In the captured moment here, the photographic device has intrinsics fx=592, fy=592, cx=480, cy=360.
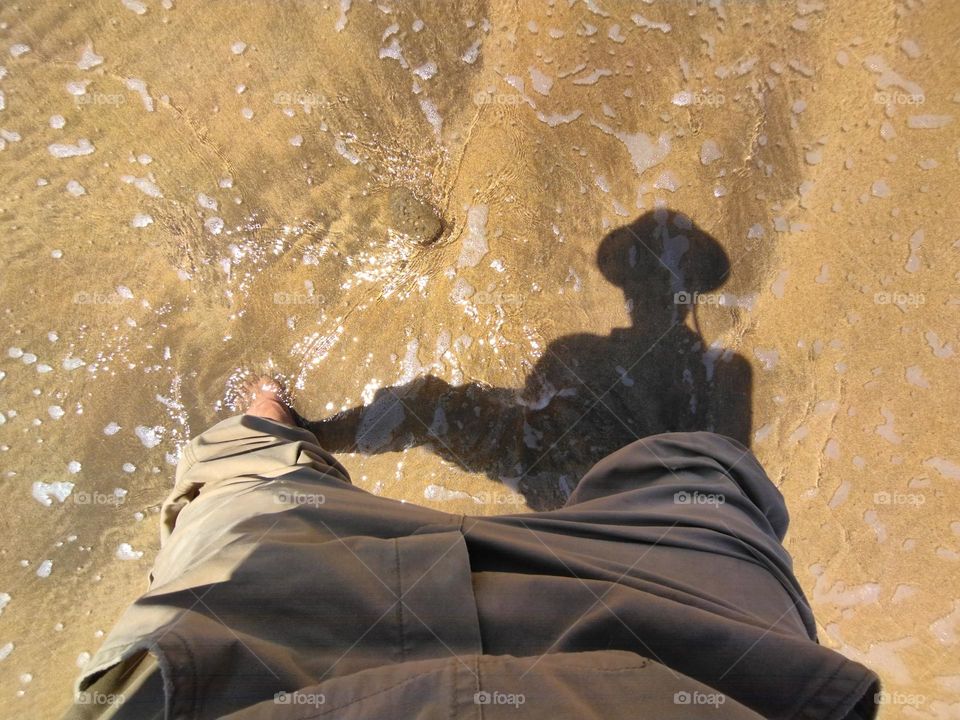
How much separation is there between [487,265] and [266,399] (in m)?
0.87

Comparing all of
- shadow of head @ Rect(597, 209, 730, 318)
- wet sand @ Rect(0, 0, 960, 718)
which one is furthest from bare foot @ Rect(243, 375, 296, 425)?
shadow of head @ Rect(597, 209, 730, 318)

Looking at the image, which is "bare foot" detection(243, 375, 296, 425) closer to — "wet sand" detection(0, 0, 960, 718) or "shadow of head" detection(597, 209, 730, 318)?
"wet sand" detection(0, 0, 960, 718)

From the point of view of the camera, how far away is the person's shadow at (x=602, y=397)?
198 centimetres

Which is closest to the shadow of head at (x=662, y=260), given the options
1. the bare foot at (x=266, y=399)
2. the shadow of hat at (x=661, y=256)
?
the shadow of hat at (x=661, y=256)

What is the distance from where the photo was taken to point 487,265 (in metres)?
2.05

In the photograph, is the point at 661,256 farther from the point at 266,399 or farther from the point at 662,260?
the point at 266,399

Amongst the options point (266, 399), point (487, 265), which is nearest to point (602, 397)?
point (487, 265)

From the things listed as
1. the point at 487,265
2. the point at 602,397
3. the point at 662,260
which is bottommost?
the point at 602,397

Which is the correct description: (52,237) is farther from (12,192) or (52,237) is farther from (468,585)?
→ (468,585)

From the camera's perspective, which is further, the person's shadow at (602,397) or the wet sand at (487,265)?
the person's shadow at (602,397)

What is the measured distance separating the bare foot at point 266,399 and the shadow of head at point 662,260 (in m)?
1.16

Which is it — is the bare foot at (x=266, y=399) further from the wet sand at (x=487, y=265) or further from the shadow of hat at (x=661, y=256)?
the shadow of hat at (x=661, y=256)

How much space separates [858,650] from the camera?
1.94 m

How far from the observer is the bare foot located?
1917mm
